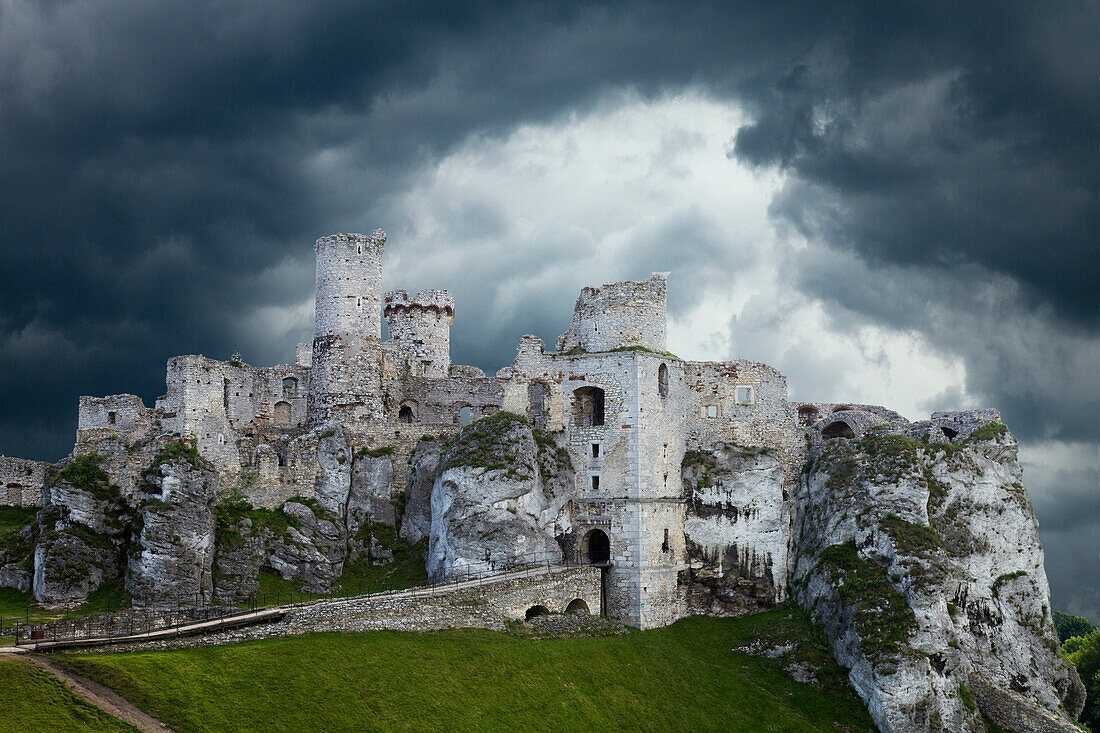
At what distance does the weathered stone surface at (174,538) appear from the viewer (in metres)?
45.6

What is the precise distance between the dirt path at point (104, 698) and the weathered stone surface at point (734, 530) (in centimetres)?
3699

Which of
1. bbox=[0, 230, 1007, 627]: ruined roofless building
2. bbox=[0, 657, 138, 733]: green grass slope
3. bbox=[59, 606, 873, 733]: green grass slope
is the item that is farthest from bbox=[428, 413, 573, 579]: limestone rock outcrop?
bbox=[0, 657, 138, 733]: green grass slope

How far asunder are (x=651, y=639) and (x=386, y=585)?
15.4 m

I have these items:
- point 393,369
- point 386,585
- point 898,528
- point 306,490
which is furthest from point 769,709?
point 393,369

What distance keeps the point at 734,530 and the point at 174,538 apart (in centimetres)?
3444

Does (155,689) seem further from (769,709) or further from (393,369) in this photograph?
(393,369)

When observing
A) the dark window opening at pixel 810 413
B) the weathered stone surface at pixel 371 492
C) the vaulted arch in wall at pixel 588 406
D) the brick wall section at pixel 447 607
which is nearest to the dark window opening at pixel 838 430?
the dark window opening at pixel 810 413

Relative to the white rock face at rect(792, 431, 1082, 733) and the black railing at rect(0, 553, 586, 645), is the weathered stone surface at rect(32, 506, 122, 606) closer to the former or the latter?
the black railing at rect(0, 553, 586, 645)

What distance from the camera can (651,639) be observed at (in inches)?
2064

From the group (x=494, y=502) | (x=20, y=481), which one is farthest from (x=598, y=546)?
(x=20, y=481)

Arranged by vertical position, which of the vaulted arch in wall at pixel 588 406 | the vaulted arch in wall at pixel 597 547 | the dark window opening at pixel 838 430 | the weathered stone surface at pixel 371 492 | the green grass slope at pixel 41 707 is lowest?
the green grass slope at pixel 41 707

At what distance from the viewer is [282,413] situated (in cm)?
6581

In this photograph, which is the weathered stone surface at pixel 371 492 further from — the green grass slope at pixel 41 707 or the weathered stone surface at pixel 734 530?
the green grass slope at pixel 41 707

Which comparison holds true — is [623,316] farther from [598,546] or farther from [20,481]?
[20,481]
